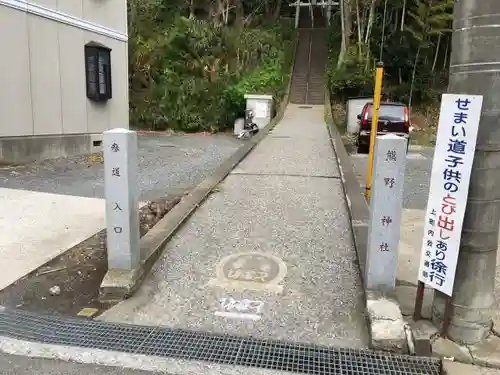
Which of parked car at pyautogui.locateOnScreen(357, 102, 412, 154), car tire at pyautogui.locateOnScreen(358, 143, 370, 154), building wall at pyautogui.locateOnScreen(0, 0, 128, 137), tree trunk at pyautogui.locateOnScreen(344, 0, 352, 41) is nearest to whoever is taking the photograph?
building wall at pyautogui.locateOnScreen(0, 0, 128, 137)

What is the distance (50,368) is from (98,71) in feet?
39.4

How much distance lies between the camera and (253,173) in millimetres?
9141

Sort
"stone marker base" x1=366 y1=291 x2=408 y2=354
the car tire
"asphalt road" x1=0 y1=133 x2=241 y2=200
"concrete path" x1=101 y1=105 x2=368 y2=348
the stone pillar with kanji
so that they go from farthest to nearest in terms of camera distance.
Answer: the car tire → "asphalt road" x1=0 y1=133 x2=241 y2=200 → the stone pillar with kanji → "concrete path" x1=101 y1=105 x2=368 y2=348 → "stone marker base" x1=366 y1=291 x2=408 y2=354

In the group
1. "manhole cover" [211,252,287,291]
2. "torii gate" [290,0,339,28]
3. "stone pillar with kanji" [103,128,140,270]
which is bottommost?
"manhole cover" [211,252,287,291]

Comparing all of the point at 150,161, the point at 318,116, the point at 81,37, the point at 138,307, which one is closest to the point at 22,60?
the point at 81,37

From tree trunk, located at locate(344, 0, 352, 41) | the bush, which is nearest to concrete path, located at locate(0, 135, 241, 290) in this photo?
the bush

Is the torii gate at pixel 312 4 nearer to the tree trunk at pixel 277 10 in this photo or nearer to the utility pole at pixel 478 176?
the tree trunk at pixel 277 10

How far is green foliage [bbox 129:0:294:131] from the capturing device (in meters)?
22.9

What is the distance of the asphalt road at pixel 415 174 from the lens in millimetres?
8180

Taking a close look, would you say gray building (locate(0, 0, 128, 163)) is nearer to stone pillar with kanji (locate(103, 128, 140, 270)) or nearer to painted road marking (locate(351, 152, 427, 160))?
stone pillar with kanji (locate(103, 128, 140, 270))

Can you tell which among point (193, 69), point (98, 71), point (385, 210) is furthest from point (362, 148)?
point (193, 69)

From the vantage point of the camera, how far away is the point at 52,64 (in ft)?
A: 39.2

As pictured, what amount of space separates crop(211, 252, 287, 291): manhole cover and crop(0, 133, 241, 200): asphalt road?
3475mm

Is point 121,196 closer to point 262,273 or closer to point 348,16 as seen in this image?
point 262,273
